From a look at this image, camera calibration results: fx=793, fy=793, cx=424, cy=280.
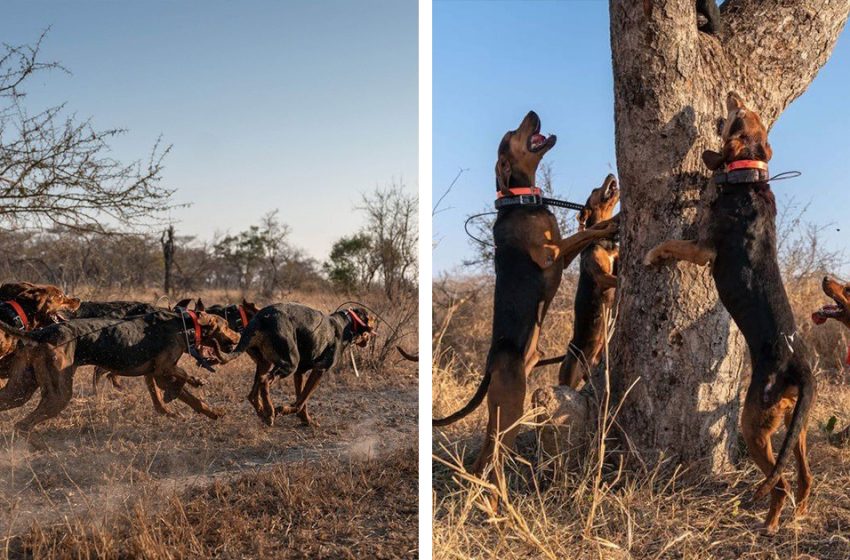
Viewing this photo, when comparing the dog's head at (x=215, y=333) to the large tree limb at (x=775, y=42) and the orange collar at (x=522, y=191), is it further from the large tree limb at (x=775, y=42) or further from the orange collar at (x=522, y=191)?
the large tree limb at (x=775, y=42)

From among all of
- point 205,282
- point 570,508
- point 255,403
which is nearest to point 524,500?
point 570,508

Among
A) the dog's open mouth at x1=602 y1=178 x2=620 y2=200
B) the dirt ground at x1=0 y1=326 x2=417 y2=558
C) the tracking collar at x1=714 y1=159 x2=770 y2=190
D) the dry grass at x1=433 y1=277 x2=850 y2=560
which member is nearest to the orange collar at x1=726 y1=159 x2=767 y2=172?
the tracking collar at x1=714 y1=159 x2=770 y2=190

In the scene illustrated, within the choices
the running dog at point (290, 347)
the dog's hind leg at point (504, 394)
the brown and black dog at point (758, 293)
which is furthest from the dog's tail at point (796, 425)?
the running dog at point (290, 347)

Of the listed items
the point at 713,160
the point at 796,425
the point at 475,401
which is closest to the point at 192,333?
the point at 475,401

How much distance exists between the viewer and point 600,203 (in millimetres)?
5031

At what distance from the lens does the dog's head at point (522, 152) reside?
425cm

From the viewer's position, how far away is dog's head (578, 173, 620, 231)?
500cm

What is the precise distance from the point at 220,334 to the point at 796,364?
4.01m

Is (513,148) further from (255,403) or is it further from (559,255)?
(255,403)

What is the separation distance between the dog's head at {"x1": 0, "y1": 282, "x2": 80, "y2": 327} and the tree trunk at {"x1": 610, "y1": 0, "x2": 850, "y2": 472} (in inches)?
145

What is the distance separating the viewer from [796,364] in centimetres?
349

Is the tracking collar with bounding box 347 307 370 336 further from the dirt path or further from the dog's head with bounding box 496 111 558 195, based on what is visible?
the dog's head with bounding box 496 111 558 195

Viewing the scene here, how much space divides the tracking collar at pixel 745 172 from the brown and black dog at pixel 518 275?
2.70 ft

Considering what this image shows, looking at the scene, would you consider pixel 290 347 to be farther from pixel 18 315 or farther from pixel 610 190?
pixel 610 190
